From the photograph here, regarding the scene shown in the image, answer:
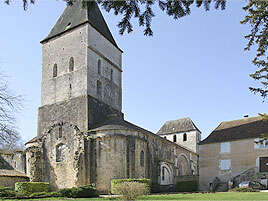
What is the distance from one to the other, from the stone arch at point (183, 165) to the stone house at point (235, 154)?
10.7m

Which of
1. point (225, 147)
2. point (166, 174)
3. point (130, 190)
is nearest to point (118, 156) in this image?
point (166, 174)

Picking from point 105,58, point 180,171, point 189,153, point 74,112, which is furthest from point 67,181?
point 189,153

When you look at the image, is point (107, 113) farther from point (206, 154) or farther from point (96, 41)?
point (206, 154)

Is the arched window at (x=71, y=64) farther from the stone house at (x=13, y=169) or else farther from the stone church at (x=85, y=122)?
the stone house at (x=13, y=169)

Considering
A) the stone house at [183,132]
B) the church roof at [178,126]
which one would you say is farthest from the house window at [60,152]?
the church roof at [178,126]

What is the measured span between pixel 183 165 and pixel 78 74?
21.3 meters

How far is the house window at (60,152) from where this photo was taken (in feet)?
87.8

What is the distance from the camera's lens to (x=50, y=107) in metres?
29.4

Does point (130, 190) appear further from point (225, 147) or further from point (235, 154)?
point (225, 147)

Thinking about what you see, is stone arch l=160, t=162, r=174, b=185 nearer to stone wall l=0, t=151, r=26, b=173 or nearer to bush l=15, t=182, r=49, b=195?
bush l=15, t=182, r=49, b=195

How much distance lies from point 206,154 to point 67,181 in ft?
44.3

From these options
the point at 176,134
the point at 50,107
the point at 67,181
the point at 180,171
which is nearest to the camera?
the point at 67,181

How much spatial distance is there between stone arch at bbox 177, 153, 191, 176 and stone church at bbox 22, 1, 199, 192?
230 inches

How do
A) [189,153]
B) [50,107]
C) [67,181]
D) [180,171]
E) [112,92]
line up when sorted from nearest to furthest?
[67,181] < [50,107] < [112,92] < [180,171] < [189,153]
